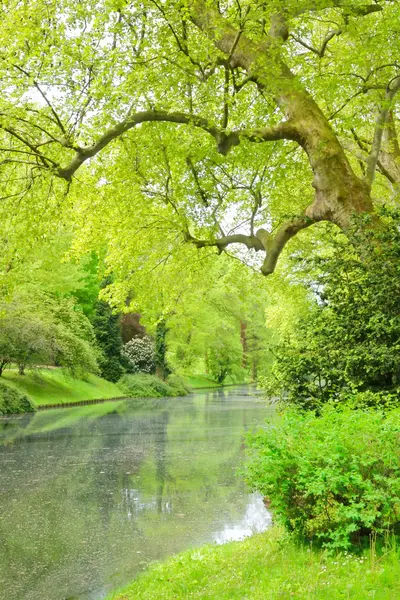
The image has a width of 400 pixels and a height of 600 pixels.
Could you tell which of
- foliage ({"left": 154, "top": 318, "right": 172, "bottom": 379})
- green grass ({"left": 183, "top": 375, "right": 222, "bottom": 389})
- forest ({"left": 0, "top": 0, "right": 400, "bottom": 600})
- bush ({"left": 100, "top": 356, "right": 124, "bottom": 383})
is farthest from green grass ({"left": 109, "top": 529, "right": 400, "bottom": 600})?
green grass ({"left": 183, "top": 375, "right": 222, "bottom": 389})

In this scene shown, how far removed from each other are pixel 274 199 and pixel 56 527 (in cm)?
1229

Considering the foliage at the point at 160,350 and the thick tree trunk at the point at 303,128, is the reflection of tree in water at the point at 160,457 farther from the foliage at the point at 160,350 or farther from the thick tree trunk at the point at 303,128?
the foliage at the point at 160,350

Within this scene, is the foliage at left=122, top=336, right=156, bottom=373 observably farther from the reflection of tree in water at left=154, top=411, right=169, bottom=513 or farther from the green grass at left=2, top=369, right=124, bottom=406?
the reflection of tree in water at left=154, top=411, right=169, bottom=513

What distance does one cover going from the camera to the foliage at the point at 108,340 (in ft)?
146

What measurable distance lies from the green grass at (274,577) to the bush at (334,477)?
0.25 metres

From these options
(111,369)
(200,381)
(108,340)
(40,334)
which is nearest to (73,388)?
(111,369)

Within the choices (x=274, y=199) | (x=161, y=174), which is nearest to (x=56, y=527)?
(x=161, y=174)

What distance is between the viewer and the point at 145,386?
4609 cm

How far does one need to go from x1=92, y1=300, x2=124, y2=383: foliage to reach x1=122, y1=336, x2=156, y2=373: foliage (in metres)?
2.68

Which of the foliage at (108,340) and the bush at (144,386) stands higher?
the foliage at (108,340)

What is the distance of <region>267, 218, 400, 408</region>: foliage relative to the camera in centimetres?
896

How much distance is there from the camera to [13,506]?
1093 cm

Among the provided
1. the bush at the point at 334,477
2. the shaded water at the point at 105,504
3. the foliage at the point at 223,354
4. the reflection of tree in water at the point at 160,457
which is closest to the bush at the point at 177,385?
the foliage at the point at 223,354

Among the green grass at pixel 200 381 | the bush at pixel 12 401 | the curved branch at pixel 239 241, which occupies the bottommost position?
the bush at pixel 12 401
